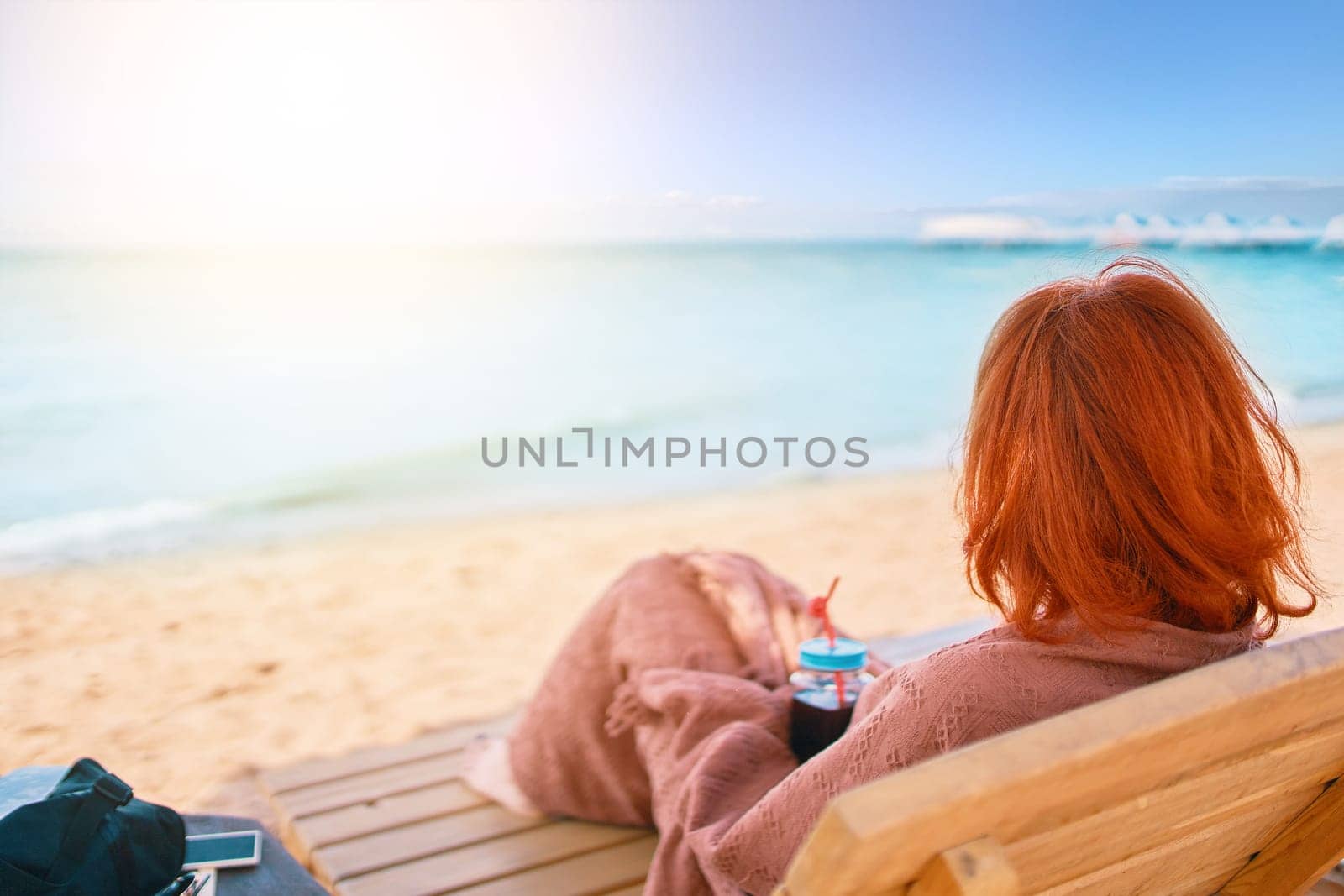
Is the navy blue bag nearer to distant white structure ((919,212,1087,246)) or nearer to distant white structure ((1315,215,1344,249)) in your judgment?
distant white structure ((1315,215,1344,249))

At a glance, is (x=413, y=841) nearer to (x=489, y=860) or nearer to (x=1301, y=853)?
(x=489, y=860)

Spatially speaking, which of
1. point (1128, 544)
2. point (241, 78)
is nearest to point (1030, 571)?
point (1128, 544)

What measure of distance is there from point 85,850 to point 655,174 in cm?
1676

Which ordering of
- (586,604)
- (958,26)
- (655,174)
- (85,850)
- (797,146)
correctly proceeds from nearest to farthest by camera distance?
(85,850)
(586,604)
(958,26)
(797,146)
(655,174)

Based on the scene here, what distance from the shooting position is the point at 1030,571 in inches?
42.6

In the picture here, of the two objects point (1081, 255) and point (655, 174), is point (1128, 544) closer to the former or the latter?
point (1081, 255)

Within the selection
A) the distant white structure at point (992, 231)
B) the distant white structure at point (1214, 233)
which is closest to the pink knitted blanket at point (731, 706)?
the distant white structure at point (1214, 233)

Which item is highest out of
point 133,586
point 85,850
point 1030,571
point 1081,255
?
point 1081,255

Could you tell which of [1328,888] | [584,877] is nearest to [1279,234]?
[1328,888]

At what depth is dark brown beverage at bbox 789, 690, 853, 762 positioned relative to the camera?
1.59 meters

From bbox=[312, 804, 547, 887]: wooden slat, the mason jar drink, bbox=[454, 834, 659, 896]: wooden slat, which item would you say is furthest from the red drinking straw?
bbox=[312, 804, 547, 887]: wooden slat

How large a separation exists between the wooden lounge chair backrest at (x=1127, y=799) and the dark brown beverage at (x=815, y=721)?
1.71 ft

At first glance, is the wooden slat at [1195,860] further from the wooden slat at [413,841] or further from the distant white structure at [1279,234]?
the distant white structure at [1279,234]

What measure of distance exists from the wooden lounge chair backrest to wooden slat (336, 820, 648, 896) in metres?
0.99
